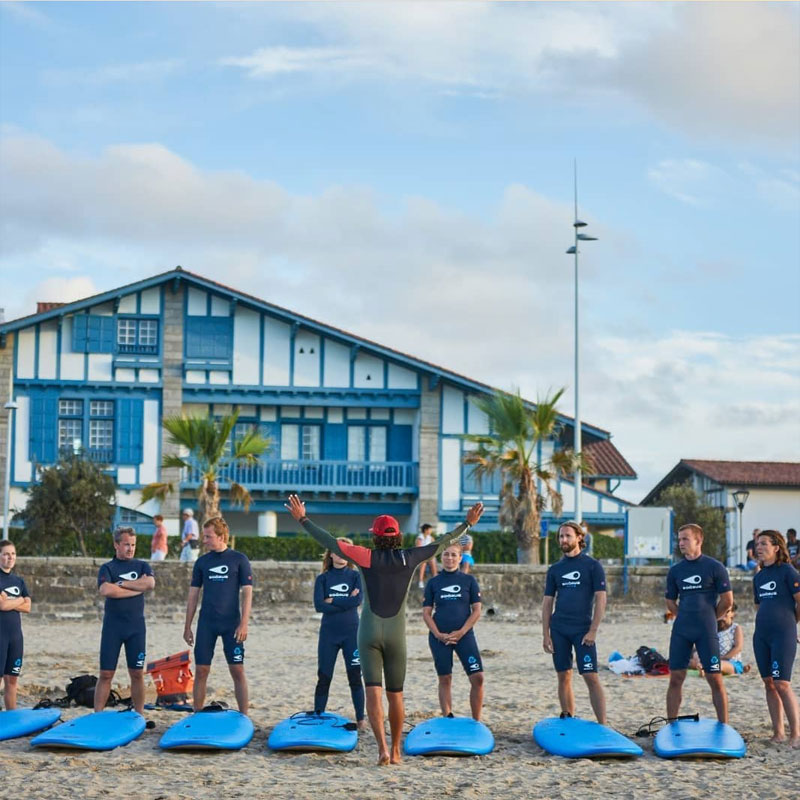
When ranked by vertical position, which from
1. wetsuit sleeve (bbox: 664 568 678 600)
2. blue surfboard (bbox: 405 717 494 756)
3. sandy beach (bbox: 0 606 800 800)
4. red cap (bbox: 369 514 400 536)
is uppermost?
red cap (bbox: 369 514 400 536)

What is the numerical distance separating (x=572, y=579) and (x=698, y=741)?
166 cm

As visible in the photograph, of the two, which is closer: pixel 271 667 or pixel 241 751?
pixel 241 751

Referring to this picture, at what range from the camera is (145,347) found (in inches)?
1550

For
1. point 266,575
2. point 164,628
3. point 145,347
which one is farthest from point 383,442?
point 164,628

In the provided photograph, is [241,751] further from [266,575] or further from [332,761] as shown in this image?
[266,575]

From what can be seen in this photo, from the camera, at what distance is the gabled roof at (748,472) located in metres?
49.7

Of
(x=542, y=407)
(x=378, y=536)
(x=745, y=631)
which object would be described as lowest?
(x=745, y=631)

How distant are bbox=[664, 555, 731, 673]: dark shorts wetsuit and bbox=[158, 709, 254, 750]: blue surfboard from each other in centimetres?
348

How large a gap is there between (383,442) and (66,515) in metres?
10.6

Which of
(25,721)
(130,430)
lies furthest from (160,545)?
(25,721)

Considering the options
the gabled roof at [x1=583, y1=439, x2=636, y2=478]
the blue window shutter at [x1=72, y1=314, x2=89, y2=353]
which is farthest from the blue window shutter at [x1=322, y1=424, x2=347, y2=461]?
the gabled roof at [x1=583, y1=439, x2=636, y2=478]

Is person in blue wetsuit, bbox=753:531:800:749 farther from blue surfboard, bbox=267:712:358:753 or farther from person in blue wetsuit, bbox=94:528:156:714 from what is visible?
person in blue wetsuit, bbox=94:528:156:714

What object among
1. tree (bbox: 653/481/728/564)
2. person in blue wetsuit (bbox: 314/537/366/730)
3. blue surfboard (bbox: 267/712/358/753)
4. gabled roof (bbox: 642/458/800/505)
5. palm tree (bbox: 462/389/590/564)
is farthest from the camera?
gabled roof (bbox: 642/458/800/505)

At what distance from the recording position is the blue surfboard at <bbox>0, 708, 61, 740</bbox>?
10.9 metres
